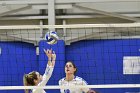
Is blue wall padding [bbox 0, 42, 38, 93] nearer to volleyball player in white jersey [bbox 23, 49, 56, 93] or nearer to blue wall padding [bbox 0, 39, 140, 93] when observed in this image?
blue wall padding [bbox 0, 39, 140, 93]

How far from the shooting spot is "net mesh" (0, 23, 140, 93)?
630 centimetres

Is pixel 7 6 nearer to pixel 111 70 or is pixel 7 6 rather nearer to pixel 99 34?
pixel 99 34

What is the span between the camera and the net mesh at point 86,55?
6.30 meters

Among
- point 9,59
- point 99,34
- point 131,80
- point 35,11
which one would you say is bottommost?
point 131,80

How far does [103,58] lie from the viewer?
6402 mm

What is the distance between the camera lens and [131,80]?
6293 mm

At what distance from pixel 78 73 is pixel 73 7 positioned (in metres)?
1.31

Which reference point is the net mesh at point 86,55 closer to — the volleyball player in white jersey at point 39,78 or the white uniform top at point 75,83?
the white uniform top at point 75,83

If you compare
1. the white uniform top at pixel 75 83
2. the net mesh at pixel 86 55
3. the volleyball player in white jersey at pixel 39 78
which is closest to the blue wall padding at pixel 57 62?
the net mesh at pixel 86 55

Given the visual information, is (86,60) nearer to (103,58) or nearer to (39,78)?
(103,58)

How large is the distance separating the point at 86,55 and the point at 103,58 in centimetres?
34

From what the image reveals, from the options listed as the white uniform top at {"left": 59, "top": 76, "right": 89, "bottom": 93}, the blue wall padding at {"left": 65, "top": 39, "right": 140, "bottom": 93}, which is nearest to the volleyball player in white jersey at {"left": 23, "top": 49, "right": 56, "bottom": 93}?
the white uniform top at {"left": 59, "top": 76, "right": 89, "bottom": 93}

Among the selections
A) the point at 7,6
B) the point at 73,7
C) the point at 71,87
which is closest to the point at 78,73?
the point at 73,7

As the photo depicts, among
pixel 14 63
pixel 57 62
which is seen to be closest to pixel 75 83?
pixel 57 62
